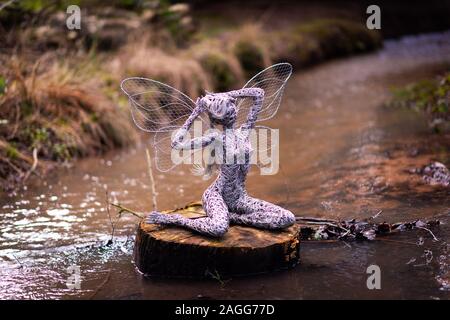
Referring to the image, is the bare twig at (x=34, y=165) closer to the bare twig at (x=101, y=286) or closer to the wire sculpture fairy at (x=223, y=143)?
the wire sculpture fairy at (x=223, y=143)

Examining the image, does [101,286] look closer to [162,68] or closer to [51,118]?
[51,118]

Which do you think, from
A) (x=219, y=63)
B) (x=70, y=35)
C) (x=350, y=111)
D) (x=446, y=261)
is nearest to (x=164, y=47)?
(x=219, y=63)

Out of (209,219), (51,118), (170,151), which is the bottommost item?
(51,118)

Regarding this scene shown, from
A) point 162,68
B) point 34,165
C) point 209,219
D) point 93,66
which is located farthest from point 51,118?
point 209,219

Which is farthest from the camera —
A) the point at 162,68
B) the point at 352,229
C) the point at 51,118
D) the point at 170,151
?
the point at 162,68

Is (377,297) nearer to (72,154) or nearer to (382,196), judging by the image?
(382,196)

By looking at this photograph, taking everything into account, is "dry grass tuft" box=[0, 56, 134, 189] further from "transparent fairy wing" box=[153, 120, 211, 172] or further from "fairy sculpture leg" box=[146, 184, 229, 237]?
"fairy sculpture leg" box=[146, 184, 229, 237]

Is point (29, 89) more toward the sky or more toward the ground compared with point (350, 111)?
more toward the sky
